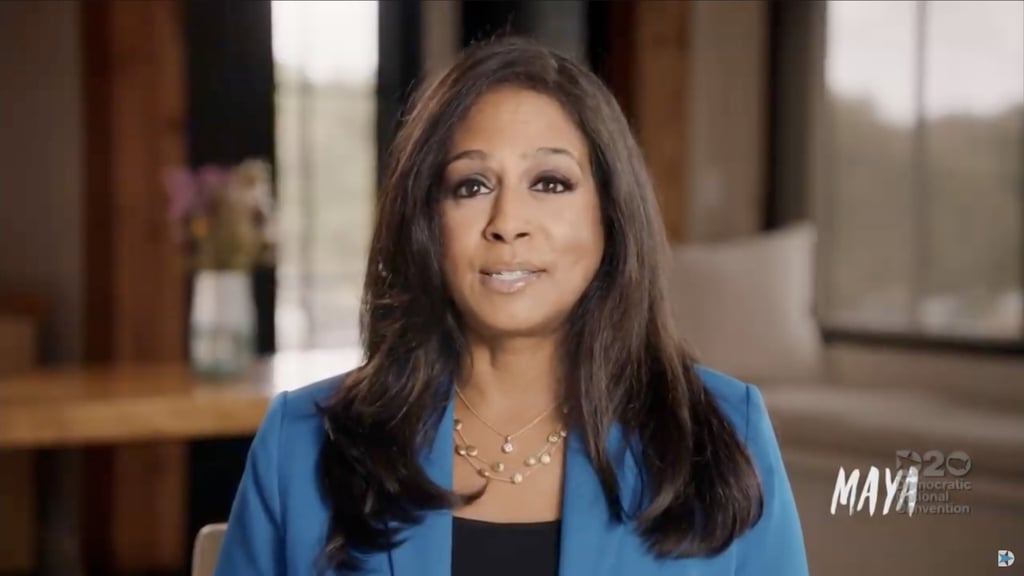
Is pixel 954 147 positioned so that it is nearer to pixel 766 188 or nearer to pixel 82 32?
pixel 766 188

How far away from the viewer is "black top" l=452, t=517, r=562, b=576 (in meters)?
0.72

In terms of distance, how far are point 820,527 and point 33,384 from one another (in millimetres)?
607

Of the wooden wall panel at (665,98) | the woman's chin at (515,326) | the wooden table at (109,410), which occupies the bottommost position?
the wooden table at (109,410)

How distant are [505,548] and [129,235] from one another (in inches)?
17.8

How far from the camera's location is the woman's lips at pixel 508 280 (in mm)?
686

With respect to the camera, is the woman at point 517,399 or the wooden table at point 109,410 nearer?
the woman at point 517,399

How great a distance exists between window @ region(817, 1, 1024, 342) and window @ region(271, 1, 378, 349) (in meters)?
0.35

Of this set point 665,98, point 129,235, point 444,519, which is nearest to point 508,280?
point 444,519

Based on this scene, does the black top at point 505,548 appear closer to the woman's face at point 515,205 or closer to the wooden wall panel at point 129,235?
the woman's face at point 515,205

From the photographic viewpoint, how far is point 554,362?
2.52 feet

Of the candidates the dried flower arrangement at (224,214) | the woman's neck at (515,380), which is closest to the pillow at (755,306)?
the woman's neck at (515,380)

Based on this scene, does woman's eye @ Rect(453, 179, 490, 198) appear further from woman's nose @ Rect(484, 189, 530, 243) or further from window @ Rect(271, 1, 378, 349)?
window @ Rect(271, 1, 378, 349)

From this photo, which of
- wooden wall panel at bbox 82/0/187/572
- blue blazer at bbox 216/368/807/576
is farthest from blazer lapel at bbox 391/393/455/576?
wooden wall panel at bbox 82/0/187/572

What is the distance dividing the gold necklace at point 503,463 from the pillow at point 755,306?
0.14 m
